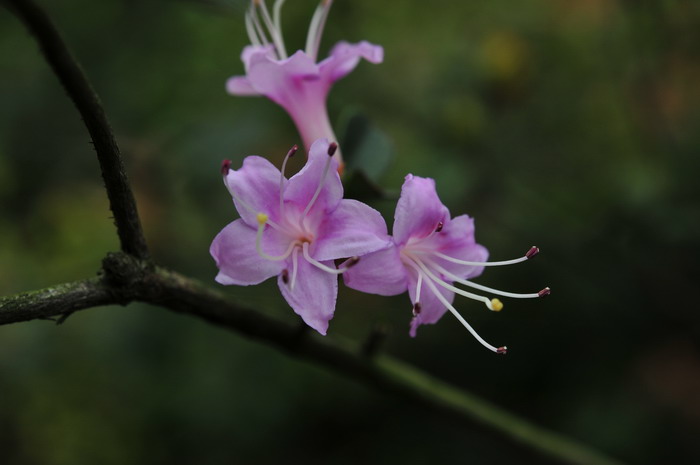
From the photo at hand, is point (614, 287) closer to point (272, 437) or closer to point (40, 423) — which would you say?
point (272, 437)

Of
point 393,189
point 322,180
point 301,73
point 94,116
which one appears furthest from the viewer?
point 393,189

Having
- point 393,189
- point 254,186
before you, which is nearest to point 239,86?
point 254,186

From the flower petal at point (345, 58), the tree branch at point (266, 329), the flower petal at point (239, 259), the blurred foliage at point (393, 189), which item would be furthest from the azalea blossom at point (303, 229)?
the blurred foliage at point (393, 189)

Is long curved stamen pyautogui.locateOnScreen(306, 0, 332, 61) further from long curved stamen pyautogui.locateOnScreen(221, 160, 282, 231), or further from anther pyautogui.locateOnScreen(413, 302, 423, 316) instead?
anther pyautogui.locateOnScreen(413, 302, 423, 316)

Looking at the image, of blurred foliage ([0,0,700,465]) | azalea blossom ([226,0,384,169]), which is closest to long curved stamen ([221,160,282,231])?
azalea blossom ([226,0,384,169])

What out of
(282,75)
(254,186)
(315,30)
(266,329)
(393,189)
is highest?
(393,189)

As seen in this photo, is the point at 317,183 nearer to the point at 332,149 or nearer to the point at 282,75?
the point at 332,149

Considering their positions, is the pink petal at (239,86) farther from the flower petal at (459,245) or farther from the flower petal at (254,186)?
the flower petal at (459,245)

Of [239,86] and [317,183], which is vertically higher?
[239,86]
